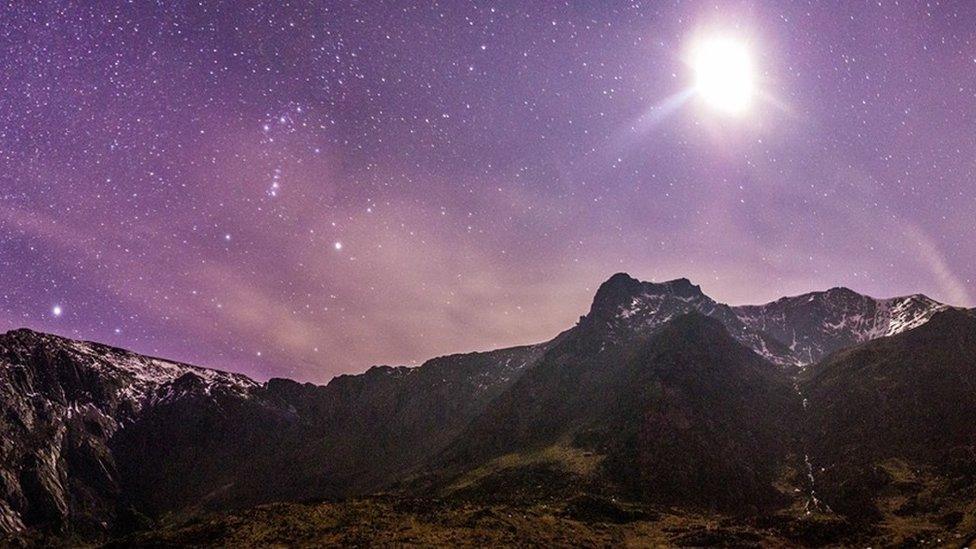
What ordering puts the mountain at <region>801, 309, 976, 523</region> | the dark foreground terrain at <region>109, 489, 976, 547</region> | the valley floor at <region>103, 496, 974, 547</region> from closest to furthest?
the valley floor at <region>103, 496, 974, 547</region> < the dark foreground terrain at <region>109, 489, 976, 547</region> < the mountain at <region>801, 309, 976, 523</region>

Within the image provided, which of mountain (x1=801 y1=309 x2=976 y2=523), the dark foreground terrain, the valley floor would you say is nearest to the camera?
the valley floor

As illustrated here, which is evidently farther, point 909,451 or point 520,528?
point 909,451

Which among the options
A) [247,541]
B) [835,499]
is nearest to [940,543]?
[835,499]

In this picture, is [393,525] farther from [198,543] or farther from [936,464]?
[936,464]

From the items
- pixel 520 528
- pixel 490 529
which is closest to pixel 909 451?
pixel 520 528

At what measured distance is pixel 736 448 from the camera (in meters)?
200

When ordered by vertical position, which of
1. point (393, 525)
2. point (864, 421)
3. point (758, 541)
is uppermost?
point (864, 421)

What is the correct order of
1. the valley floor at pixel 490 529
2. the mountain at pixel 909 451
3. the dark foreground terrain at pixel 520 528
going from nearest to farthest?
the valley floor at pixel 490 529 < the dark foreground terrain at pixel 520 528 < the mountain at pixel 909 451

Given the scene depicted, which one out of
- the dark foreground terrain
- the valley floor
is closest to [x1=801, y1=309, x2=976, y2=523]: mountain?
the dark foreground terrain

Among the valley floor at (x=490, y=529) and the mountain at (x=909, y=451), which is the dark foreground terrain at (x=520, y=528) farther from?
the mountain at (x=909, y=451)

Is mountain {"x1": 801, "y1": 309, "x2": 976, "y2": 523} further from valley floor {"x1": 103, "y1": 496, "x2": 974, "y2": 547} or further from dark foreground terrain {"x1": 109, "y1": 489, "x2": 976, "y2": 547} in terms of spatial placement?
valley floor {"x1": 103, "y1": 496, "x2": 974, "y2": 547}

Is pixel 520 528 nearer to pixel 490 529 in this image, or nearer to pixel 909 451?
pixel 490 529

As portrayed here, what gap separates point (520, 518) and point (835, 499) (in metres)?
97.2

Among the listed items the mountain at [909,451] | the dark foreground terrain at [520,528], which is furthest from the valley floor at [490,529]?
the mountain at [909,451]
